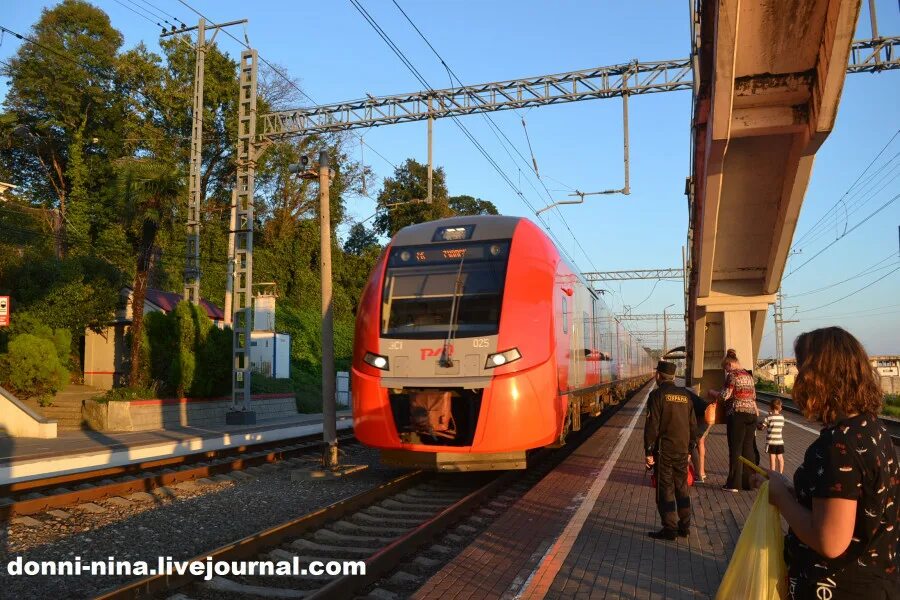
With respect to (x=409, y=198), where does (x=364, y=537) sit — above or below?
below

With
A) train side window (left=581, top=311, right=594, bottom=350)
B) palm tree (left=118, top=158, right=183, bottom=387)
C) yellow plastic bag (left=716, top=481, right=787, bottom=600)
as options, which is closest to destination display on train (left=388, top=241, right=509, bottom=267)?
train side window (left=581, top=311, right=594, bottom=350)

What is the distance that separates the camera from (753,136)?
33.9ft

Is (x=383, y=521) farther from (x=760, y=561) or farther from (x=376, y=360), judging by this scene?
(x=760, y=561)

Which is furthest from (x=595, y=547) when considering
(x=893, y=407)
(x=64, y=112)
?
(x=64, y=112)

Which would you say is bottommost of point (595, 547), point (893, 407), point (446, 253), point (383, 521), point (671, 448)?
point (893, 407)

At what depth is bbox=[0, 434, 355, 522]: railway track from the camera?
328 inches

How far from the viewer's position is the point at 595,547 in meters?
6.29

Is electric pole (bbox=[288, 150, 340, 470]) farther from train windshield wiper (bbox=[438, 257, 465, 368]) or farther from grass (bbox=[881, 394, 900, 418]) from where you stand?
grass (bbox=[881, 394, 900, 418])

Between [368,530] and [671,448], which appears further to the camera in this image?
[368,530]

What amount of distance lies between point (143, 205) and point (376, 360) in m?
13.6

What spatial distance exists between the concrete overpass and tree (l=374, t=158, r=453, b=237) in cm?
2898

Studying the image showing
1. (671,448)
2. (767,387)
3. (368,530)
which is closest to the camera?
(671,448)

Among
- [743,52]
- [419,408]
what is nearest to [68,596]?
[419,408]

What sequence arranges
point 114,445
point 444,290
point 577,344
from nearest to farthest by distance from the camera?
1. point 444,290
2. point 577,344
3. point 114,445
